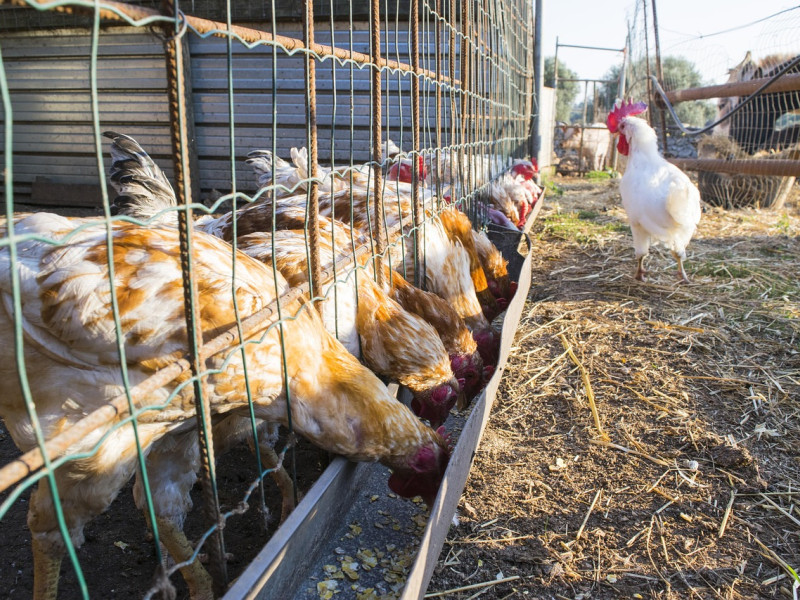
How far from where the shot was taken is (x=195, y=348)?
134 cm

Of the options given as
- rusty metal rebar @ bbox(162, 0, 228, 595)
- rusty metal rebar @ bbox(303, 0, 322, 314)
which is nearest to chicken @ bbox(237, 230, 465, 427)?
rusty metal rebar @ bbox(303, 0, 322, 314)

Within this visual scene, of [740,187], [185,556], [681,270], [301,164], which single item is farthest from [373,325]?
[740,187]

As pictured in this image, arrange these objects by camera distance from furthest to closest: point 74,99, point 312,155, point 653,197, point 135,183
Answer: point 74,99 < point 653,197 < point 135,183 < point 312,155

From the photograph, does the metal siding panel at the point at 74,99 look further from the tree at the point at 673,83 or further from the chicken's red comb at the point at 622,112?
the tree at the point at 673,83

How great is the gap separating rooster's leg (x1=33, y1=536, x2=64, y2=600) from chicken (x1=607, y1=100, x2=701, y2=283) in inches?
192

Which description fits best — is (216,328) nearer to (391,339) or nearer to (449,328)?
(391,339)

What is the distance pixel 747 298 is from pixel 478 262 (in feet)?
8.60

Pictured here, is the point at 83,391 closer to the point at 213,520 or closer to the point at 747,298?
the point at 213,520

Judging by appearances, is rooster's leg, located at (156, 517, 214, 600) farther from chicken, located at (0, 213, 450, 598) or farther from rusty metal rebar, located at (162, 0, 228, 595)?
rusty metal rebar, located at (162, 0, 228, 595)

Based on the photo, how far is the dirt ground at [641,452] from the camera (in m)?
2.13

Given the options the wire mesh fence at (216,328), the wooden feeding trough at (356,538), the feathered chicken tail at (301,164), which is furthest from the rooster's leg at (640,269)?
the wooden feeding trough at (356,538)

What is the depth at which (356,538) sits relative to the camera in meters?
2.21

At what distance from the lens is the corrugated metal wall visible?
7758 millimetres

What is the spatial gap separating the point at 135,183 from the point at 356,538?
2062 millimetres
